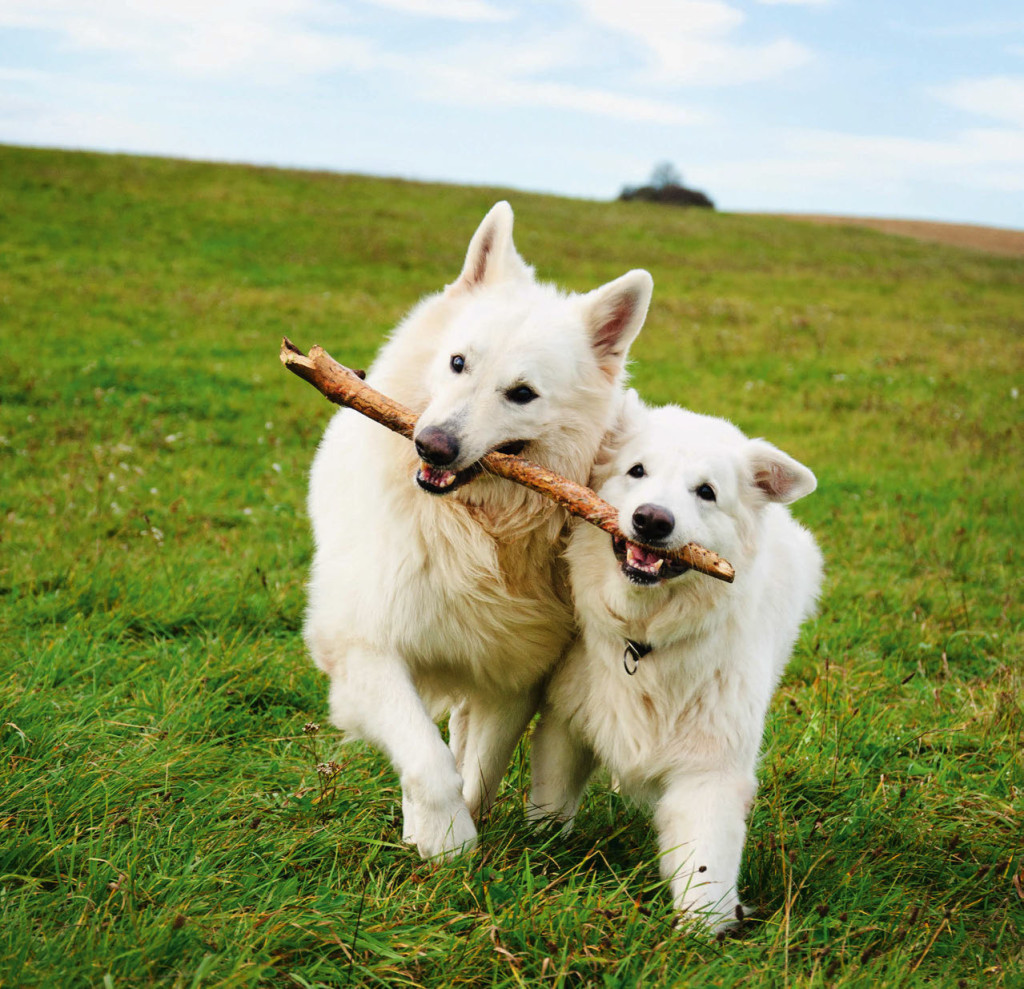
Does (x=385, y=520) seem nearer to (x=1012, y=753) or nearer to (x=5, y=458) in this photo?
(x=1012, y=753)

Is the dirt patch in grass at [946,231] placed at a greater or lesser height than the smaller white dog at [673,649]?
greater

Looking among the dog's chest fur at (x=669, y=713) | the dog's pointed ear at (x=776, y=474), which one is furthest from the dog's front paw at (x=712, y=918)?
the dog's pointed ear at (x=776, y=474)

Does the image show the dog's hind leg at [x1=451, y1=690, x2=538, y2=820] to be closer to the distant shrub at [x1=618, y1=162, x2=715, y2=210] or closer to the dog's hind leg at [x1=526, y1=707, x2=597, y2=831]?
the dog's hind leg at [x1=526, y1=707, x2=597, y2=831]

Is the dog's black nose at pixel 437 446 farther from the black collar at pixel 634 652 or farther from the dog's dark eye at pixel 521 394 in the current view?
the black collar at pixel 634 652

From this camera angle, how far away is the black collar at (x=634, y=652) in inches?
138

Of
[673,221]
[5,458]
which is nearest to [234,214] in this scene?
[673,221]

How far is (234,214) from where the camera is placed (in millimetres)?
25250

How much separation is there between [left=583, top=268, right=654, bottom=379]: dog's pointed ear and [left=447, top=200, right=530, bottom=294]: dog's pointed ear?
370 millimetres

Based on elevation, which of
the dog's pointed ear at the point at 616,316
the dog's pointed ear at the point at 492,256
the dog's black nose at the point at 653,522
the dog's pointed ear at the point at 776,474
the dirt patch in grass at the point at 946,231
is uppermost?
the dirt patch in grass at the point at 946,231

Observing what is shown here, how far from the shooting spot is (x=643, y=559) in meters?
3.26

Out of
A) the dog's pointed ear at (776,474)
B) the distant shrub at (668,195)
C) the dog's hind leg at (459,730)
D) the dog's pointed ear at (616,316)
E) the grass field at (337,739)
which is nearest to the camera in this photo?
the grass field at (337,739)

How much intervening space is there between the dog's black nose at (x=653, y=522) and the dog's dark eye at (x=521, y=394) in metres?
0.68

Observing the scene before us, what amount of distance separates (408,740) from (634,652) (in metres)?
0.89

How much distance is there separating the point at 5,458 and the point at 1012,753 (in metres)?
7.86
